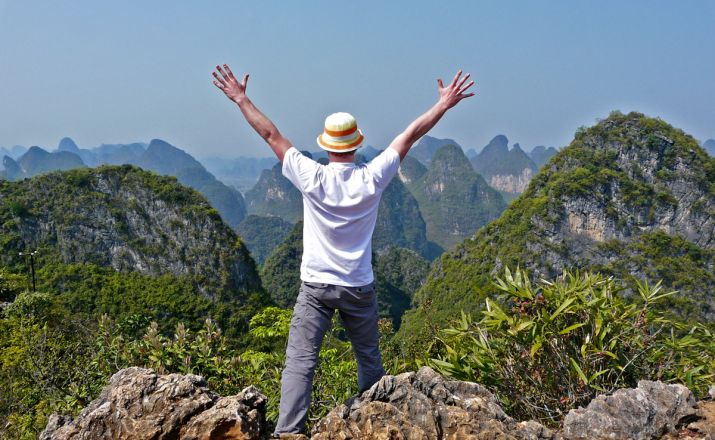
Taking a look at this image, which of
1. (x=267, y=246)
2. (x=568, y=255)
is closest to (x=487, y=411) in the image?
(x=568, y=255)

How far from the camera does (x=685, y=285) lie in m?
34.8

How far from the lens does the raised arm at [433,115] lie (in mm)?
2543

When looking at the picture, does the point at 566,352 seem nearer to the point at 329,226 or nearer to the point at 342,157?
the point at 329,226

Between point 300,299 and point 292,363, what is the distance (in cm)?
32

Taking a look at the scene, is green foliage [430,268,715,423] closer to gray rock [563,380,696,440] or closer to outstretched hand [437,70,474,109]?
gray rock [563,380,696,440]

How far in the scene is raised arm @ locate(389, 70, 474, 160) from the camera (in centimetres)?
254

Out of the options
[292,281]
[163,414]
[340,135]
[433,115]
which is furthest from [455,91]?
[292,281]

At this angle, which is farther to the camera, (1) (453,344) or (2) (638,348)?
(1) (453,344)

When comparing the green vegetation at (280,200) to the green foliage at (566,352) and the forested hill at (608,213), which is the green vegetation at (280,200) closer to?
the forested hill at (608,213)

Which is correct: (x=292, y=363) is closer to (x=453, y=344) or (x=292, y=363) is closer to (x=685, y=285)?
(x=453, y=344)

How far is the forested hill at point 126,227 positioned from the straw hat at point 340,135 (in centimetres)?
4110

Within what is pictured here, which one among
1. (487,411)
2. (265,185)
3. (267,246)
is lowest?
(487,411)

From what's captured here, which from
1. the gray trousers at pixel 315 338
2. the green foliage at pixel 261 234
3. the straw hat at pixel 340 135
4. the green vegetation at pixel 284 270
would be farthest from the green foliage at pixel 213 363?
the green foliage at pixel 261 234

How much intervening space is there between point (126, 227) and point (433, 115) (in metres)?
46.5
